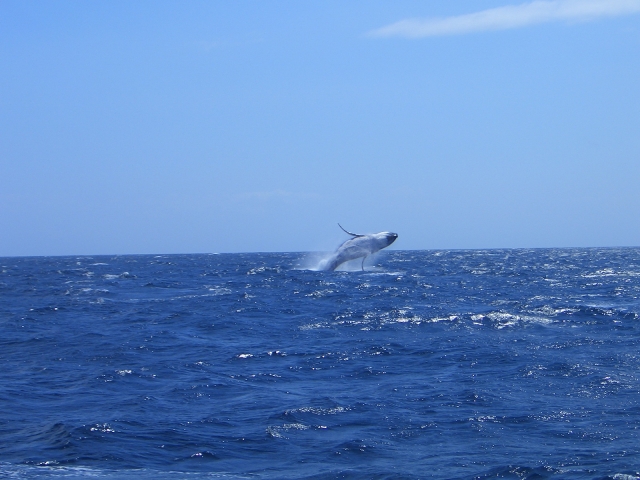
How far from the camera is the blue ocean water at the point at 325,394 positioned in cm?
1050

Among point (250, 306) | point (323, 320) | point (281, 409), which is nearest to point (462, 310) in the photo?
point (323, 320)

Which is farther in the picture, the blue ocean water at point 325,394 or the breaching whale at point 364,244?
the breaching whale at point 364,244

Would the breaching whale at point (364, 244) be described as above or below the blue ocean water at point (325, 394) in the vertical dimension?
above

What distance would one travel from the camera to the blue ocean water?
1050 cm

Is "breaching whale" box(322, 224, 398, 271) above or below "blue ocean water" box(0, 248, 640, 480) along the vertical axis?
above

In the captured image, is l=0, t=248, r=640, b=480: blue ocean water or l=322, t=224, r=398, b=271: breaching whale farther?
l=322, t=224, r=398, b=271: breaching whale

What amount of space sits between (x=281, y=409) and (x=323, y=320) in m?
13.3

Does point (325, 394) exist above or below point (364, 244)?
below

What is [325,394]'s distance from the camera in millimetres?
Result: 14641

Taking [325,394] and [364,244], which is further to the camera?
[364,244]

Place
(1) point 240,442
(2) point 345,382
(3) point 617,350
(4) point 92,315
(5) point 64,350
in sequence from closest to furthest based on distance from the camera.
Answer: (1) point 240,442 → (2) point 345,382 → (3) point 617,350 → (5) point 64,350 → (4) point 92,315

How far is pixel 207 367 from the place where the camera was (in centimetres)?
1766

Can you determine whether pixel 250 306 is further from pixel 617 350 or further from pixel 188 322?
pixel 617 350

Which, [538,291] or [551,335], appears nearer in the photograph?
[551,335]
